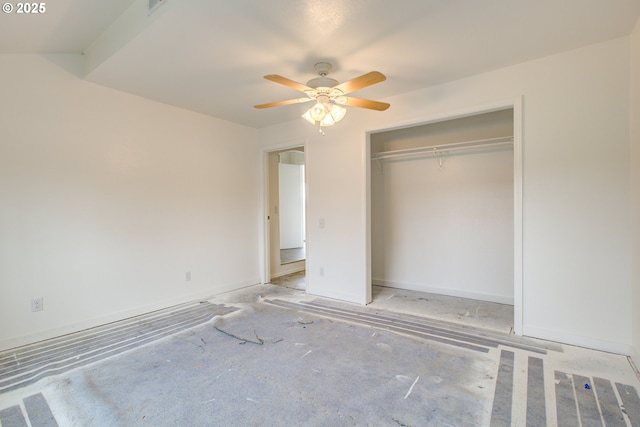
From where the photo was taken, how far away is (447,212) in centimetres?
431

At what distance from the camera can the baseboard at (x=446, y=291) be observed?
3898 mm

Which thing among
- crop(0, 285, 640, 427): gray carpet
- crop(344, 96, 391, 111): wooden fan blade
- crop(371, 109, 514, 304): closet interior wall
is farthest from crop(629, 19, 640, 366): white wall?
crop(344, 96, 391, 111): wooden fan blade

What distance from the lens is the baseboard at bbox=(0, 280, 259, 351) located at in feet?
9.12

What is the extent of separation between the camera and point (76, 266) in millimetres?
3115

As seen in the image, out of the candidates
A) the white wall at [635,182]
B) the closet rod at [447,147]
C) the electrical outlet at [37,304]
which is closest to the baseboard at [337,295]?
the closet rod at [447,147]

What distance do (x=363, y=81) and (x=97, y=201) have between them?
9.78 feet

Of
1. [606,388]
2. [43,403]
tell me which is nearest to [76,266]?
[43,403]

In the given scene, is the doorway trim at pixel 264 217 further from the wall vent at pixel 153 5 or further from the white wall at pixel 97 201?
the wall vent at pixel 153 5

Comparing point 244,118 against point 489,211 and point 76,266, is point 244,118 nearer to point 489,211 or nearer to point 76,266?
point 76,266

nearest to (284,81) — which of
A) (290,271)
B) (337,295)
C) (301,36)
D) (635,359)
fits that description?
(301,36)

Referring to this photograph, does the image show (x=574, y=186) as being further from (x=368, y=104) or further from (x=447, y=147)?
(x=368, y=104)

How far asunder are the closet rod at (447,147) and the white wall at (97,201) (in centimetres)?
238

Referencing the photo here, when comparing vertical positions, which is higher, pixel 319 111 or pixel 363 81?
pixel 363 81

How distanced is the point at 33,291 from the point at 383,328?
11.0 ft
